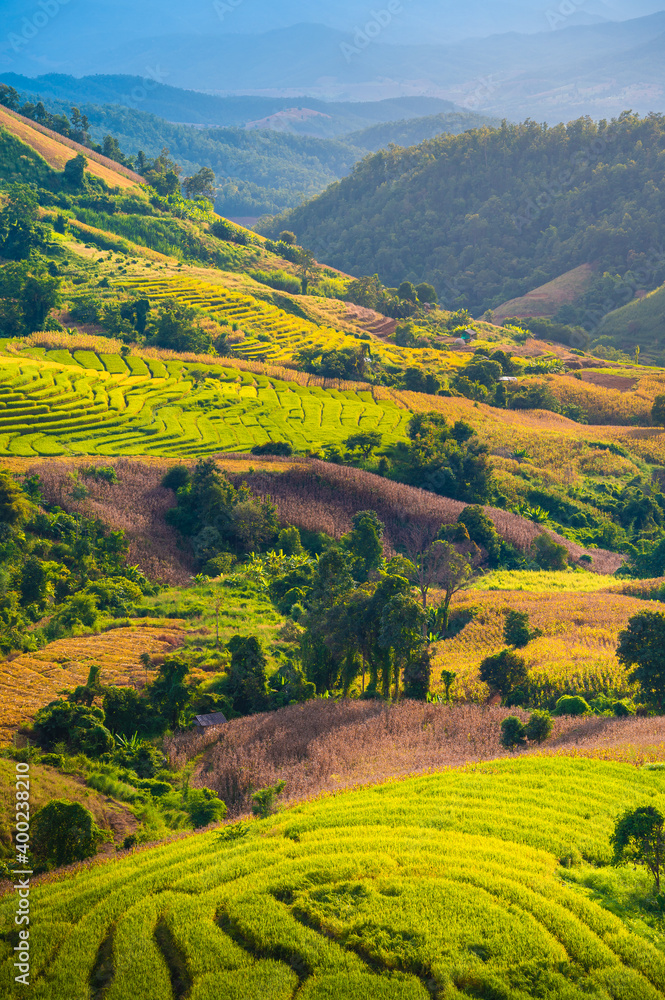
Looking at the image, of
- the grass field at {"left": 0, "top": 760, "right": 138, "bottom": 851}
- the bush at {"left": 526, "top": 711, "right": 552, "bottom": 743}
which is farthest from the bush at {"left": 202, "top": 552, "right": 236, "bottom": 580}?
the bush at {"left": 526, "top": 711, "right": 552, "bottom": 743}

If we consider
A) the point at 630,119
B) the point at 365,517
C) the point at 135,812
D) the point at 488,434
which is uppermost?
the point at 630,119

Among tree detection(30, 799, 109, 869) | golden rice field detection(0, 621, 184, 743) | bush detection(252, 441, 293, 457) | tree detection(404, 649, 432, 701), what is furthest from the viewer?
bush detection(252, 441, 293, 457)

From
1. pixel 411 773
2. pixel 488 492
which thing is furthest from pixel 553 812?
pixel 488 492

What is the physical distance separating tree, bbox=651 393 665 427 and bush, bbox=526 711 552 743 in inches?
2379

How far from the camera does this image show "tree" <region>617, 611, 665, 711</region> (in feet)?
89.1

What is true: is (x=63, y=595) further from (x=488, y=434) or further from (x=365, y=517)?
(x=488, y=434)

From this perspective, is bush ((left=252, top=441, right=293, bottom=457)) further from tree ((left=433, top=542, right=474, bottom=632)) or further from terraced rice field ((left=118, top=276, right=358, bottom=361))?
terraced rice field ((left=118, top=276, right=358, bottom=361))

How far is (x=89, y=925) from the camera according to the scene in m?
14.1

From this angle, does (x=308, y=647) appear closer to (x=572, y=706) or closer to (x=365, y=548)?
(x=572, y=706)

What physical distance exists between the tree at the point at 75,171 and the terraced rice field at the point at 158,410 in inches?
2156

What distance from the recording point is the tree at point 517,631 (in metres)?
34.8

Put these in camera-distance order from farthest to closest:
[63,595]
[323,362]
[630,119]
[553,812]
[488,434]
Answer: [630,119]
[323,362]
[488,434]
[63,595]
[553,812]

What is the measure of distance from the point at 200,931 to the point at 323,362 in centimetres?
6628

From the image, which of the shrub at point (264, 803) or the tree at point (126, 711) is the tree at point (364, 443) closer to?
the tree at point (126, 711)
